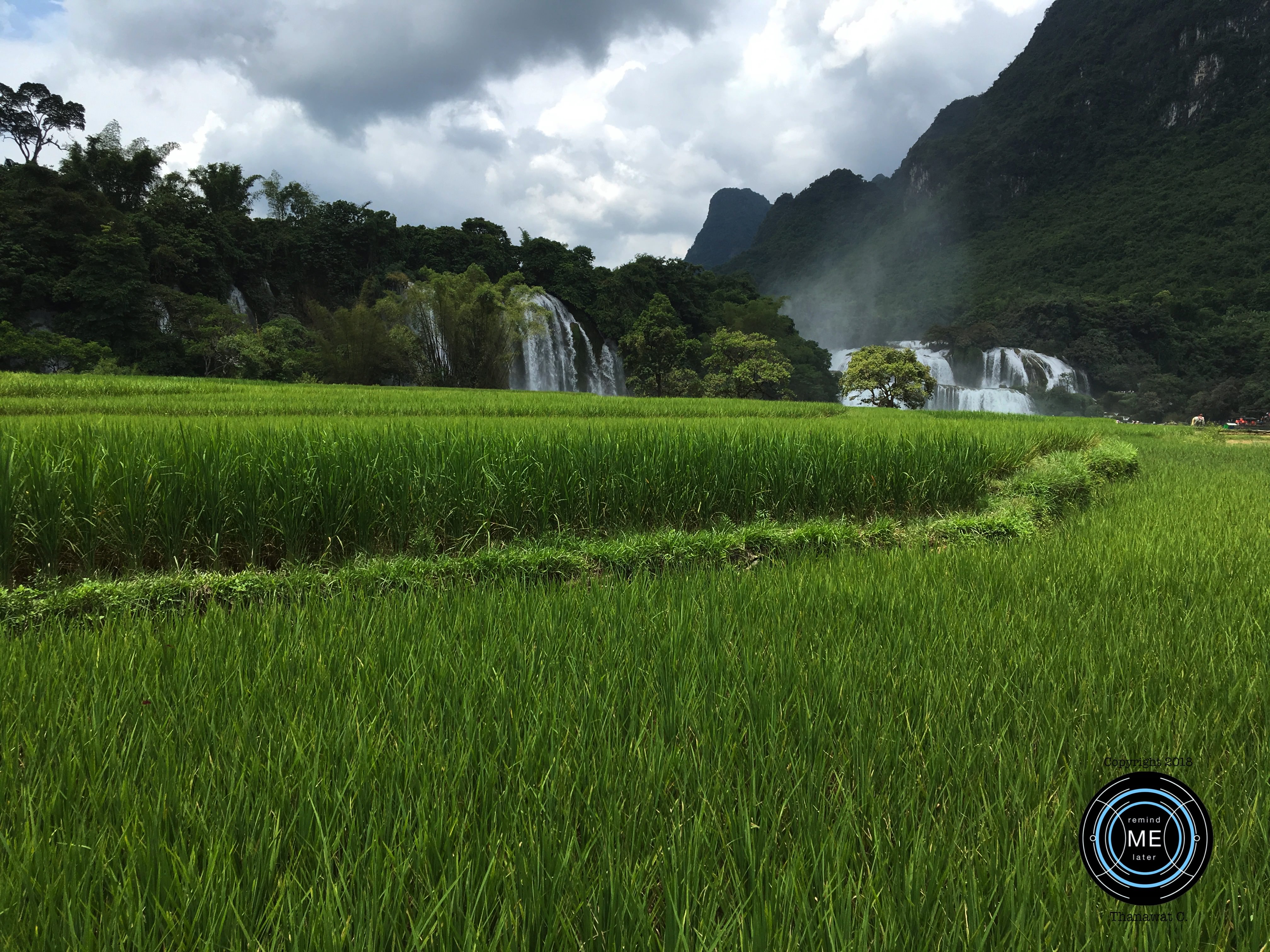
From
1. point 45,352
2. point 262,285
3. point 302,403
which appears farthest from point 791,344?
point 45,352

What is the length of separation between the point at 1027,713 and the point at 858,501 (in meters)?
4.26

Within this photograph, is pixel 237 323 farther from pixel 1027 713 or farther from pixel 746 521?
pixel 1027 713

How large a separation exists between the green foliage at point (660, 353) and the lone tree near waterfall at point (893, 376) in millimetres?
8577

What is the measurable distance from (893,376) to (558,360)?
59.2ft

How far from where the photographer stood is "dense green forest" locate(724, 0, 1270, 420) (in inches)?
1565

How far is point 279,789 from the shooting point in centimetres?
123

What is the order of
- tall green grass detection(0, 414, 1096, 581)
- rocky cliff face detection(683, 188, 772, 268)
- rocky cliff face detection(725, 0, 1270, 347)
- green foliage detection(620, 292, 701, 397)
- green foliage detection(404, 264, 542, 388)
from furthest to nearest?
1. rocky cliff face detection(683, 188, 772, 268)
2. rocky cliff face detection(725, 0, 1270, 347)
3. green foliage detection(620, 292, 701, 397)
4. green foliage detection(404, 264, 542, 388)
5. tall green grass detection(0, 414, 1096, 581)

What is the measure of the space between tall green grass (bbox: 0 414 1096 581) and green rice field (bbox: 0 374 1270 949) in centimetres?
4

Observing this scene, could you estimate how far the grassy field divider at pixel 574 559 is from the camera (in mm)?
2930

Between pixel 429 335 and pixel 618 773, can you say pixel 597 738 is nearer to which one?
pixel 618 773

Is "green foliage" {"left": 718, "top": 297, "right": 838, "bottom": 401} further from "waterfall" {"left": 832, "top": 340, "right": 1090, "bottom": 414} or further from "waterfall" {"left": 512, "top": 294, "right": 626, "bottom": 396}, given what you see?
"waterfall" {"left": 512, "top": 294, "right": 626, "bottom": 396}

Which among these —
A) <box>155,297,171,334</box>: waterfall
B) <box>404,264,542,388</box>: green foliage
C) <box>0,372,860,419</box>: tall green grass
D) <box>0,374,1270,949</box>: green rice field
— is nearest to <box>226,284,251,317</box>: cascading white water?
<box>155,297,171,334</box>: waterfall

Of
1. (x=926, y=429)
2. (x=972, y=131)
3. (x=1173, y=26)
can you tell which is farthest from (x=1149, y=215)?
(x=926, y=429)

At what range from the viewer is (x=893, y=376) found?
2839 centimetres
